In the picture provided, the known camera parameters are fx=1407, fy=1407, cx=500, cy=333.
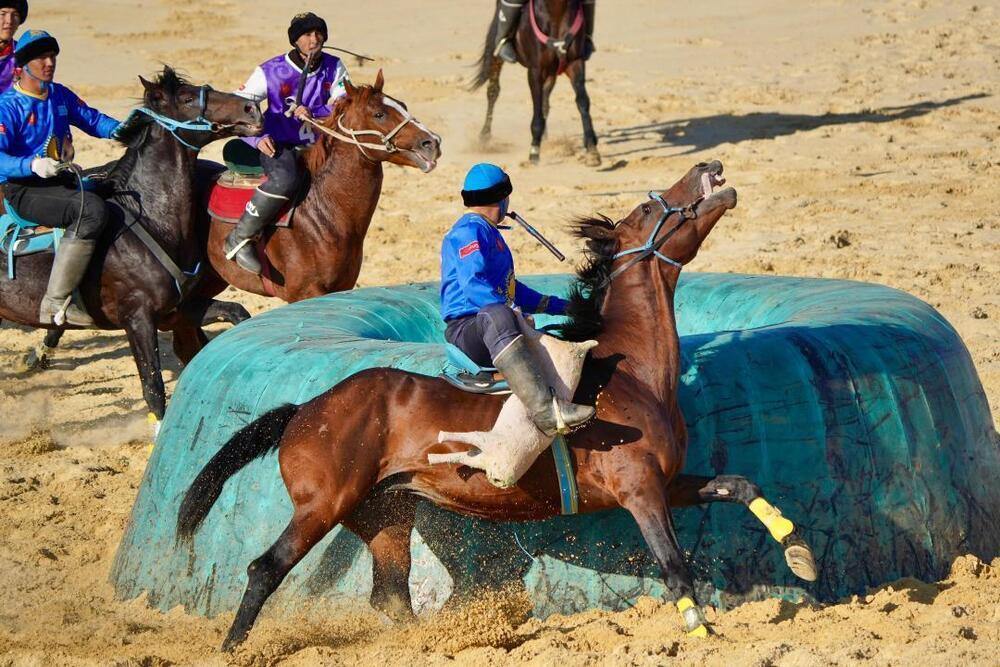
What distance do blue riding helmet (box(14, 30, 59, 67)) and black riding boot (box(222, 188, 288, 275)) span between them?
4.55ft

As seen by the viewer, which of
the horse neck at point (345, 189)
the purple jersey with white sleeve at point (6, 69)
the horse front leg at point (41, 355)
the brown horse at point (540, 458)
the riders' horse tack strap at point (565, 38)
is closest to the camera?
the brown horse at point (540, 458)

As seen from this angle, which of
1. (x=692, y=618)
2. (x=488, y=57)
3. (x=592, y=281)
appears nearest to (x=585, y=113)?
(x=488, y=57)

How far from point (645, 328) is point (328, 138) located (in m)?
3.67

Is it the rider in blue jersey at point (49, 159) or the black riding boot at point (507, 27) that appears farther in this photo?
the black riding boot at point (507, 27)

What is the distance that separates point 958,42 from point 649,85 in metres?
4.47

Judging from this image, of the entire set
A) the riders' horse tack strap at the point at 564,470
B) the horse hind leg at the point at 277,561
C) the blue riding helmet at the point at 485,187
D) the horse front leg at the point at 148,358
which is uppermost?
the blue riding helmet at the point at 485,187

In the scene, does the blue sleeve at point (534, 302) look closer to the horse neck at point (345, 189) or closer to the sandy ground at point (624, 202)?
the sandy ground at point (624, 202)

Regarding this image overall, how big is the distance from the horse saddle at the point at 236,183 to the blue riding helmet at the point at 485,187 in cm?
330

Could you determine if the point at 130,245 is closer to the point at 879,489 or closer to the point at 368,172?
the point at 368,172

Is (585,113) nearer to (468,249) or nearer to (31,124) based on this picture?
(31,124)

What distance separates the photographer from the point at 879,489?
5645 millimetres

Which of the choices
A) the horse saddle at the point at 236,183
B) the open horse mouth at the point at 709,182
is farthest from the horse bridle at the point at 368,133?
the open horse mouth at the point at 709,182

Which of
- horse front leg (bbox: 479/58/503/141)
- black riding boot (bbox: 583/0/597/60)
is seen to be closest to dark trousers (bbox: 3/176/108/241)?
black riding boot (bbox: 583/0/597/60)

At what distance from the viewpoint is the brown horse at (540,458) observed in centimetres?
501
